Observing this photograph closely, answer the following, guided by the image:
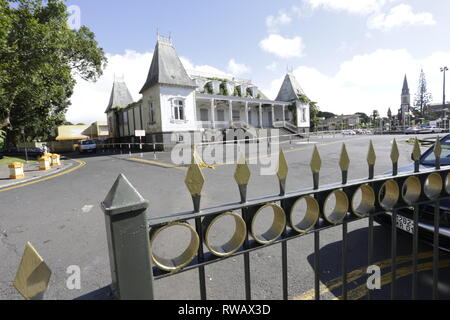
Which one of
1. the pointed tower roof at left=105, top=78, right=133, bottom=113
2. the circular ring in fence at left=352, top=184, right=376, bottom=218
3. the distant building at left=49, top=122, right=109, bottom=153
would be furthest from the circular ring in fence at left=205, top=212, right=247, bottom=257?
the distant building at left=49, top=122, right=109, bottom=153

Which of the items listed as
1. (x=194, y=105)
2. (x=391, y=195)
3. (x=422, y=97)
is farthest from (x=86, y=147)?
(x=422, y=97)

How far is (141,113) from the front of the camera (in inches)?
1067

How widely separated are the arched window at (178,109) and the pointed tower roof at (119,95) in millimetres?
14361

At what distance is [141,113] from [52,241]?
2491cm

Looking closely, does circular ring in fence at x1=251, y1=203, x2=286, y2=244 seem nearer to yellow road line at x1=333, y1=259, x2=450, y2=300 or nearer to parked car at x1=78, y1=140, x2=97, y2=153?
yellow road line at x1=333, y1=259, x2=450, y2=300

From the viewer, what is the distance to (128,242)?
3.26 ft

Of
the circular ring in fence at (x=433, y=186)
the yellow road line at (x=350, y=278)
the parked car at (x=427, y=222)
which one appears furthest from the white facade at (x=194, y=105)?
the circular ring in fence at (x=433, y=186)

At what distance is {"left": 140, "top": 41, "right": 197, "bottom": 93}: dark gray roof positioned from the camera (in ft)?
77.7

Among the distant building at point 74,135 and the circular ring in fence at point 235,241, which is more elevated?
the distant building at point 74,135

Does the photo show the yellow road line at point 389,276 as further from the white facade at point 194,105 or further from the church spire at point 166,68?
the church spire at point 166,68

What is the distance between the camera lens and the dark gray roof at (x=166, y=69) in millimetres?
23688

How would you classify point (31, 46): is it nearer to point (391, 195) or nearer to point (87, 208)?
point (87, 208)
